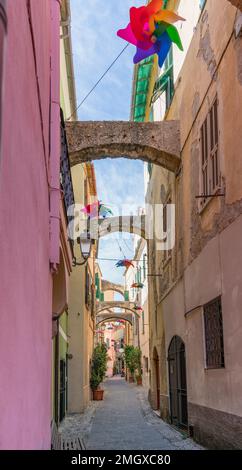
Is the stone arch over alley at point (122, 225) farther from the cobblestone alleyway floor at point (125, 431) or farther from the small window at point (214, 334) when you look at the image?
the small window at point (214, 334)

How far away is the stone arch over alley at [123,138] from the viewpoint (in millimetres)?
12484

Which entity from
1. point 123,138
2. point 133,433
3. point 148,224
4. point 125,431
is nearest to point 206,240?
point 123,138

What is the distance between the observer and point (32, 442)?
4.09m

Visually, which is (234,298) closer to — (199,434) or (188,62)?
(199,434)

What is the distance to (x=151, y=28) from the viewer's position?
9.38 metres

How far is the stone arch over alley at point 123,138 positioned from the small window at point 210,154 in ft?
8.70

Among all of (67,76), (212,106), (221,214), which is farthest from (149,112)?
(221,214)

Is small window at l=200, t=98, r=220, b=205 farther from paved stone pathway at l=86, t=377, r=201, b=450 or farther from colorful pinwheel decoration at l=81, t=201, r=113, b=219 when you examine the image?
colorful pinwheel decoration at l=81, t=201, r=113, b=219

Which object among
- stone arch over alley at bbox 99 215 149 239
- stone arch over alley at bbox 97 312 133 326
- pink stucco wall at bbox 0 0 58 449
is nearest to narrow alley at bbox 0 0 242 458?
pink stucco wall at bbox 0 0 58 449

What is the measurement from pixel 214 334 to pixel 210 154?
289cm

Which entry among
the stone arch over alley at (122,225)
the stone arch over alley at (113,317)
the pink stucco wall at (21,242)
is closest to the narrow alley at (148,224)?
the pink stucco wall at (21,242)

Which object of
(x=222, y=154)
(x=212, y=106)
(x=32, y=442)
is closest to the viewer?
(x=32, y=442)
